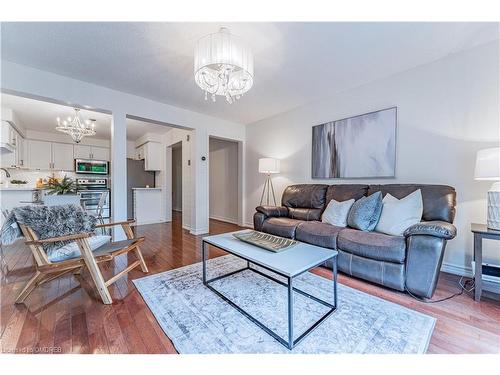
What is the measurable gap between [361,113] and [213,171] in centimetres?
394

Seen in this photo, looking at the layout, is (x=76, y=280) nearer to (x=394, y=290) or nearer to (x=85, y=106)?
(x=85, y=106)

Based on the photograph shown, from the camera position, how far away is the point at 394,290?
187cm

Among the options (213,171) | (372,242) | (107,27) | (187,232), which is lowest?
(187,232)

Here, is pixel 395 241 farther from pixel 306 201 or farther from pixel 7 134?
pixel 7 134

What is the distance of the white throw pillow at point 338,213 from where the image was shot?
246 cm

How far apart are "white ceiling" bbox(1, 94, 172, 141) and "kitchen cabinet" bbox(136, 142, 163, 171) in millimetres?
345

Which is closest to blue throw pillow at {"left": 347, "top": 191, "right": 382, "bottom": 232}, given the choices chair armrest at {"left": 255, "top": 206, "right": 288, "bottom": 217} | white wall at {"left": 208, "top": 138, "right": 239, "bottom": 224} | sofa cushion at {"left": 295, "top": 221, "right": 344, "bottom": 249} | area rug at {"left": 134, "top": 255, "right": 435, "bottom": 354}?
sofa cushion at {"left": 295, "top": 221, "right": 344, "bottom": 249}

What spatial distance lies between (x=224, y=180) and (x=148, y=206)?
1967 millimetres

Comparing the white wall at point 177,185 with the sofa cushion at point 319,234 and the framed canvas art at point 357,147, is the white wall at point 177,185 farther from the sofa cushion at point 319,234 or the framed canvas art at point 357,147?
the sofa cushion at point 319,234

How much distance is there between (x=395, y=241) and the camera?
72.2 inches

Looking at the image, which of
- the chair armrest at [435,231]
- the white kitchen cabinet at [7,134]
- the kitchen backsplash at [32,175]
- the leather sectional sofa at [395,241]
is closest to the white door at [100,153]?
the kitchen backsplash at [32,175]

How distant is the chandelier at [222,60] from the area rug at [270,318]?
6.15 feet

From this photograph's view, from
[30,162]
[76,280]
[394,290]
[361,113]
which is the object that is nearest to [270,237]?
[394,290]
